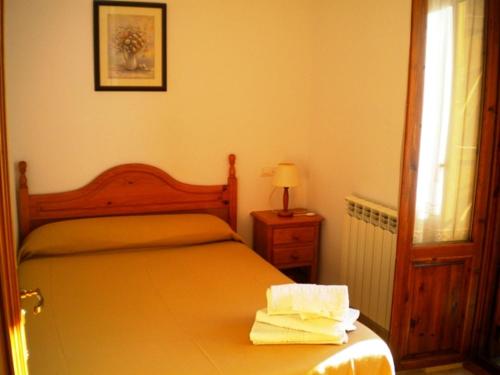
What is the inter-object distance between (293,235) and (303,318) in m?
1.57

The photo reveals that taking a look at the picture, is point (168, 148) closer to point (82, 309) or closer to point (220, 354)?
point (82, 309)

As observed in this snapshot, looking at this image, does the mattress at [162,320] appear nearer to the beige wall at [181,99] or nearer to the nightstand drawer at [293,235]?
the nightstand drawer at [293,235]

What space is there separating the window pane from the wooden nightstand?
1037 mm

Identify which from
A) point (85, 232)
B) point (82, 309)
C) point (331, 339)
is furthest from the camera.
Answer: point (85, 232)

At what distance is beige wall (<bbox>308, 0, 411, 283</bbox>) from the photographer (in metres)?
2.83

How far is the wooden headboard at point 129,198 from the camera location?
3.09 metres

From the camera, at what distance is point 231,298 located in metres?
2.30

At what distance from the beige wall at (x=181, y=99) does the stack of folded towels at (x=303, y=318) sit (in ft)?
5.61

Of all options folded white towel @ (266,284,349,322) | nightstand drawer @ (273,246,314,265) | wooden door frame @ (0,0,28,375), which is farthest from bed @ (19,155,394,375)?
wooden door frame @ (0,0,28,375)

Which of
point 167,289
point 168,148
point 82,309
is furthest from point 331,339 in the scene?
point 168,148

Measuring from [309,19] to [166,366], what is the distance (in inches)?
110

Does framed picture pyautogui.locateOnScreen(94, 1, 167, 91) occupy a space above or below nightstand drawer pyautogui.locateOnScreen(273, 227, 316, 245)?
above

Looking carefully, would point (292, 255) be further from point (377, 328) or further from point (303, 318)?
point (303, 318)

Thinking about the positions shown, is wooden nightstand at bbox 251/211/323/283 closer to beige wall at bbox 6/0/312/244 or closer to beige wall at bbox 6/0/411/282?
beige wall at bbox 6/0/411/282
